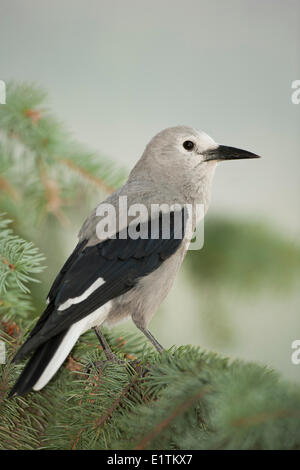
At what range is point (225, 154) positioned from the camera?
1290 mm

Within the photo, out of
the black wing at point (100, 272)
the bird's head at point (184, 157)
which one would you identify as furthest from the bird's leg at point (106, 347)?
the bird's head at point (184, 157)

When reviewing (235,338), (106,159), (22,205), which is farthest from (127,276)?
(235,338)

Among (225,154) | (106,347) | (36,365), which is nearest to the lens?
(36,365)

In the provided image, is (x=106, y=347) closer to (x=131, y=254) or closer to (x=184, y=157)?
(x=131, y=254)

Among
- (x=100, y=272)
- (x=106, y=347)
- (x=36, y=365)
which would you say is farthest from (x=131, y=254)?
(x=36, y=365)

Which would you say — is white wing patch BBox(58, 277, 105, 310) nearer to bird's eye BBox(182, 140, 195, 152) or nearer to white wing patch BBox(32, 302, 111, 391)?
white wing patch BBox(32, 302, 111, 391)

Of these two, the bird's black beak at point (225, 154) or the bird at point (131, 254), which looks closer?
the bird at point (131, 254)

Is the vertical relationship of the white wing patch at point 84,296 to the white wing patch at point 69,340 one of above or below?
above

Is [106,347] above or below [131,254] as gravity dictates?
below

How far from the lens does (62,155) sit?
1269mm

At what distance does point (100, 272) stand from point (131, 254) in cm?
8

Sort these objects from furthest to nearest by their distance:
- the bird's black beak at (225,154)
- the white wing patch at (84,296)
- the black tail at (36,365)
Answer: the bird's black beak at (225,154), the white wing patch at (84,296), the black tail at (36,365)

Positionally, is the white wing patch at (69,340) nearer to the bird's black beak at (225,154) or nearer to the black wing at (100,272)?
the black wing at (100,272)

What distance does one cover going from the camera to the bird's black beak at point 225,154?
128cm
